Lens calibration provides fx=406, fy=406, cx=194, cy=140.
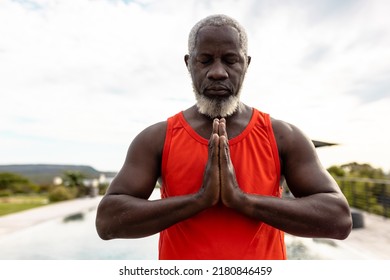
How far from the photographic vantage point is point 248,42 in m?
1.52

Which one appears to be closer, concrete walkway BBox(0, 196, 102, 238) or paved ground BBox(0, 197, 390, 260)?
paved ground BBox(0, 197, 390, 260)

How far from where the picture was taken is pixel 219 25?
144 centimetres

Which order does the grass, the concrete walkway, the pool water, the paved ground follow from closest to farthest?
the paved ground → the pool water → the concrete walkway → the grass

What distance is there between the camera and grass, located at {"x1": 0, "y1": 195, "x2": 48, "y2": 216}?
1511 centimetres

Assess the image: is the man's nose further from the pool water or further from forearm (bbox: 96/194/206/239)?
the pool water

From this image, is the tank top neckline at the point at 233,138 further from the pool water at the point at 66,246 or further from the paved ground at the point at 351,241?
the pool water at the point at 66,246

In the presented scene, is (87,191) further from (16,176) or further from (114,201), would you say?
(114,201)

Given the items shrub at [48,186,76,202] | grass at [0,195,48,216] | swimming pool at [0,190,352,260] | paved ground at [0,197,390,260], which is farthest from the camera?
shrub at [48,186,76,202]

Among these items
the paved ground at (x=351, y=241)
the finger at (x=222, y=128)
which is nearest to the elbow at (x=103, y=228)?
the finger at (x=222, y=128)

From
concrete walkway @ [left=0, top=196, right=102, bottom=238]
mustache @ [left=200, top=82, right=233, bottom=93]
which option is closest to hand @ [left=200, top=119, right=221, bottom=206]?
mustache @ [left=200, top=82, right=233, bottom=93]

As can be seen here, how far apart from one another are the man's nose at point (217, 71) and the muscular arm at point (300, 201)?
238 mm

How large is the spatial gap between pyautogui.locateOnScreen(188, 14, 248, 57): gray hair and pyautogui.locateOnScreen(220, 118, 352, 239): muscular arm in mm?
372

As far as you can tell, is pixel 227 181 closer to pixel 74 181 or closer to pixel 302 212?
pixel 302 212
